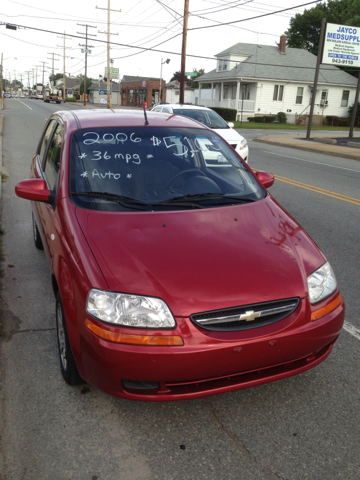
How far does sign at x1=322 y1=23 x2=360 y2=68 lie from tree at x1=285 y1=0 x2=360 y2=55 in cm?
3320

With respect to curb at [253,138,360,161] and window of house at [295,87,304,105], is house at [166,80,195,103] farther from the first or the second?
curb at [253,138,360,161]

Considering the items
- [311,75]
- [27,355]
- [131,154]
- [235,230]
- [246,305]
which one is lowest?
[27,355]

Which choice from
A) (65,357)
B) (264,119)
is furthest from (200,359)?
(264,119)

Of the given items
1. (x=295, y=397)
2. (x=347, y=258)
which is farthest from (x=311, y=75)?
(x=295, y=397)

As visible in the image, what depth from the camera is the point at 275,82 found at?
45281 mm

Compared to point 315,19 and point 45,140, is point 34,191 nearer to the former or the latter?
point 45,140

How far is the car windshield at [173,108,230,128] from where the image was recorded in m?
12.5

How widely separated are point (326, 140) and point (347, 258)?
20653 mm

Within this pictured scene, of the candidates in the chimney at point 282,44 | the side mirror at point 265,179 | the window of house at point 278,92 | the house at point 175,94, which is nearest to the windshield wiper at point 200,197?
the side mirror at point 265,179

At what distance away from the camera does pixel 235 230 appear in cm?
298

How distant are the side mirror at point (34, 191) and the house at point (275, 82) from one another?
43.1 m

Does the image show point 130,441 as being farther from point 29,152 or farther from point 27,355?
point 29,152

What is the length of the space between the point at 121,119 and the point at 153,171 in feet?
2.59

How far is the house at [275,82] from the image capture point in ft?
147
